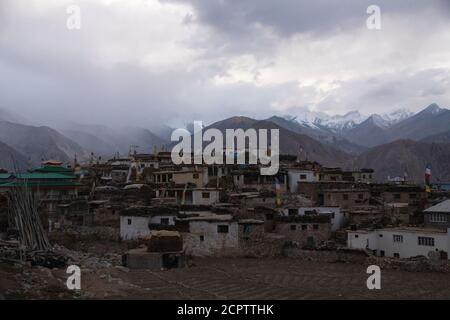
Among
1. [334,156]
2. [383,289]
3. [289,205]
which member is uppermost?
[334,156]

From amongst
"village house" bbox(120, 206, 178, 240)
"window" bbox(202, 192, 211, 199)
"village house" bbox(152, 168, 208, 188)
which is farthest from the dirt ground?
"village house" bbox(152, 168, 208, 188)

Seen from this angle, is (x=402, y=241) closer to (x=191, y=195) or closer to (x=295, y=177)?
(x=295, y=177)

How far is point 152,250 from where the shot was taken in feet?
92.6

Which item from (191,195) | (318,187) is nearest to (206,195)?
(191,195)

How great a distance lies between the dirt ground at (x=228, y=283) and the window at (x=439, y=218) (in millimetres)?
5788

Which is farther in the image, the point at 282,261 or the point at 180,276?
the point at 282,261

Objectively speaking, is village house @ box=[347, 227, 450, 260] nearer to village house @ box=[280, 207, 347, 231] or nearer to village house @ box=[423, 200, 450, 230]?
village house @ box=[423, 200, 450, 230]

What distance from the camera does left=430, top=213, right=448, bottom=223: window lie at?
31812 millimetres

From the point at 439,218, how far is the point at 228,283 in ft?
49.5

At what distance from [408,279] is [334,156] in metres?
109

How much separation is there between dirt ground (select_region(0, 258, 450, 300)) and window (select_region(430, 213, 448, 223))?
5788mm
